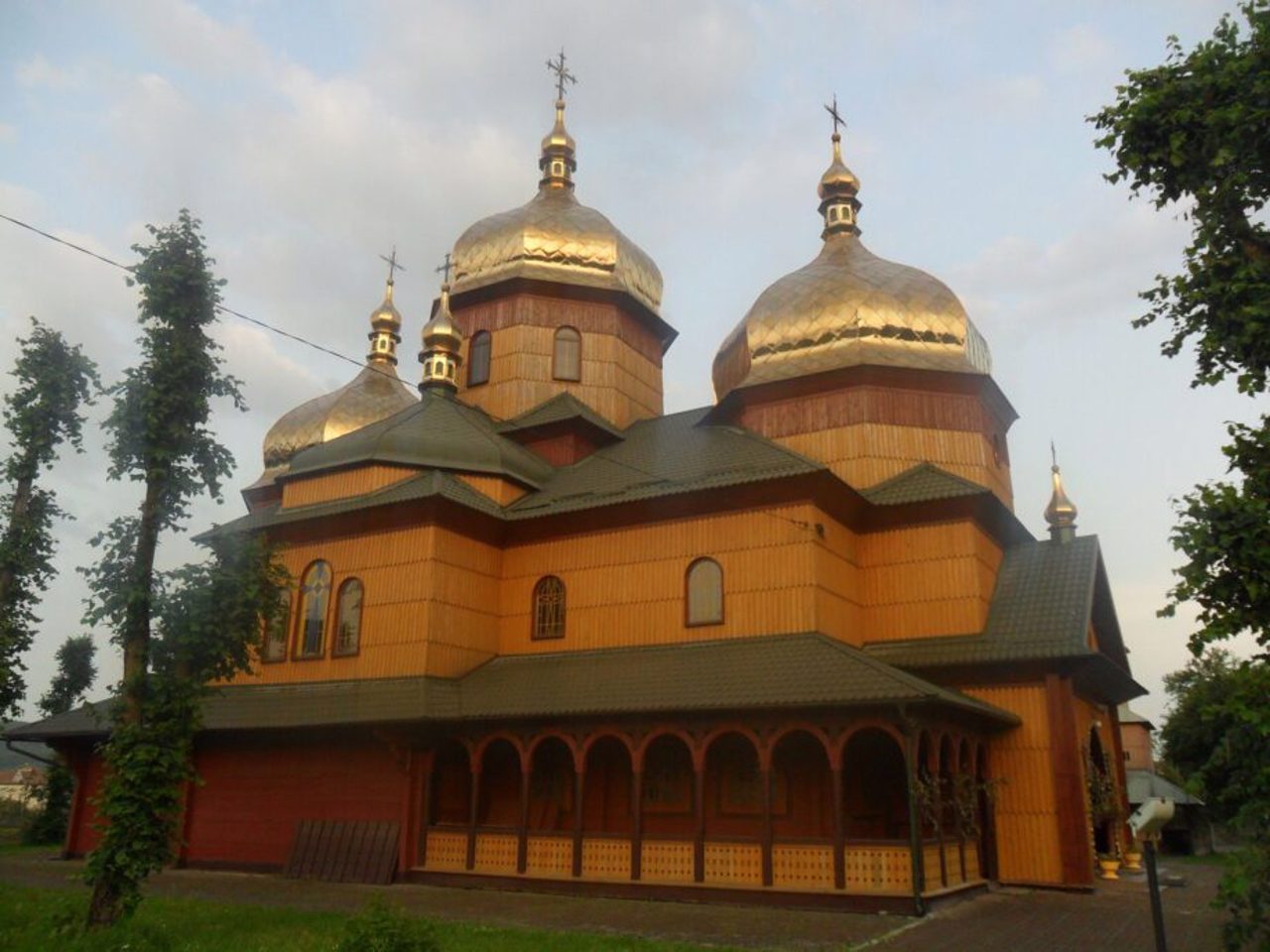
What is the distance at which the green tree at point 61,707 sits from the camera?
2708cm

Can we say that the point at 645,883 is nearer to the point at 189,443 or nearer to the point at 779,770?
the point at 779,770

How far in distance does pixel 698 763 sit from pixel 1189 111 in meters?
10.2

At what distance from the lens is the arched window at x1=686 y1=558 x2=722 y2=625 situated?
57.3 feet

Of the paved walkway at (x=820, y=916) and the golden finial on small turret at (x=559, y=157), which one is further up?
the golden finial on small turret at (x=559, y=157)

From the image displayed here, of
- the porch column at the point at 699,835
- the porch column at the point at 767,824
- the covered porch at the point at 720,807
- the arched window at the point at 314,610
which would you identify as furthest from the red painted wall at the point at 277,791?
the porch column at the point at 767,824

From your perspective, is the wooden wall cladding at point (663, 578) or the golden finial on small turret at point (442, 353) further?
the golden finial on small turret at point (442, 353)

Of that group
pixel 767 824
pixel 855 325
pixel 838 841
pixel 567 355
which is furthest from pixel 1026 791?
pixel 567 355

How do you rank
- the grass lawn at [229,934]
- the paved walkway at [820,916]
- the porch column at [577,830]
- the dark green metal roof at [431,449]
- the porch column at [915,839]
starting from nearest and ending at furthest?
the grass lawn at [229,934]
the paved walkway at [820,916]
the porch column at [915,839]
the porch column at [577,830]
the dark green metal roof at [431,449]

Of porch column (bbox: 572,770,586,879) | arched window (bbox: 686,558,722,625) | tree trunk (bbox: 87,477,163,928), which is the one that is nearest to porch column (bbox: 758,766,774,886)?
porch column (bbox: 572,770,586,879)

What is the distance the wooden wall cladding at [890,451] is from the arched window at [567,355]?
6.32 metres

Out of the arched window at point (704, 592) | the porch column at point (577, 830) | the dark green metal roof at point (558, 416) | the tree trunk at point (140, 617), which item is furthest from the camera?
the dark green metal roof at point (558, 416)

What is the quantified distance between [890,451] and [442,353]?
10409 millimetres

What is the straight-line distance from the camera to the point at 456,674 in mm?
18406

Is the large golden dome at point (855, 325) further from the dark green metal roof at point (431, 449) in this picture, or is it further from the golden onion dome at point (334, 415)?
the golden onion dome at point (334, 415)
